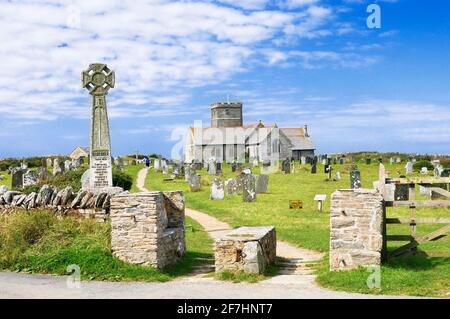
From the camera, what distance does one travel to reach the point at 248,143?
265 ft

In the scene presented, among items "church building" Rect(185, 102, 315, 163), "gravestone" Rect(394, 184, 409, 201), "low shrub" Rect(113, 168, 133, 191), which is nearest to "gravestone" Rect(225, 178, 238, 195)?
"low shrub" Rect(113, 168, 133, 191)

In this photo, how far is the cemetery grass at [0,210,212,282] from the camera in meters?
12.5

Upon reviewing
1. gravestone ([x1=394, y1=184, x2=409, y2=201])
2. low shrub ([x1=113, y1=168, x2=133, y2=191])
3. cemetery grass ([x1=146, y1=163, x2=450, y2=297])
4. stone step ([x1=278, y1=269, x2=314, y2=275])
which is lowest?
stone step ([x1=278, y1=269, x2=314, y2=275])

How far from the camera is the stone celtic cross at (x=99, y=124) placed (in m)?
24.5

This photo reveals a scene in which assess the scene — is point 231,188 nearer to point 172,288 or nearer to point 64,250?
point 64,250

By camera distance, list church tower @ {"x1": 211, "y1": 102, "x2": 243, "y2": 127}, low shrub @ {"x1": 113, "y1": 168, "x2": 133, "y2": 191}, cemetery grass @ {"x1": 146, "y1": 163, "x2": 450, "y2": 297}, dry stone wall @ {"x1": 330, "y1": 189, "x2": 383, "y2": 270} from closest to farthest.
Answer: cemetery grass @ {"x1": 146, "y1": 163, "x2": 450, "y2": 297} → dry stone wall @ {"x1": 330, "y1": 189, "x2": 383, "y2": 270} → low shrub @ {"x1": 113, "y1": 168, "x2": 133, "y2": 191} → church tower @ {"x1": 211, "y1": 102, "x2": 243, "y2": 127}

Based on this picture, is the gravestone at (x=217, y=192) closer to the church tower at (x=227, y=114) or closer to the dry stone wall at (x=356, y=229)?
the dry stone wall at (x=356, y=229)

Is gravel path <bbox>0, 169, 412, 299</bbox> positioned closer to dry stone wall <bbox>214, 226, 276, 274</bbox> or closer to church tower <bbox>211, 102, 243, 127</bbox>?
dry stone wall <bbox>214, 226, 276, 274</bbox>

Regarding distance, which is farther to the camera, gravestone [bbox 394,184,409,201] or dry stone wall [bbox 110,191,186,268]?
gravestone [bbox 394,184,409,201]

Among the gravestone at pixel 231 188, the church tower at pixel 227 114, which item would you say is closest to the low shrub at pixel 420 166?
the gravestone at pixel 231 188

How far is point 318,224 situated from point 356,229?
895cm

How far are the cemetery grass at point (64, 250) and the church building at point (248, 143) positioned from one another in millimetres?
63464

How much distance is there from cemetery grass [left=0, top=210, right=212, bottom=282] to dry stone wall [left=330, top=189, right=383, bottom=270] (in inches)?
148
